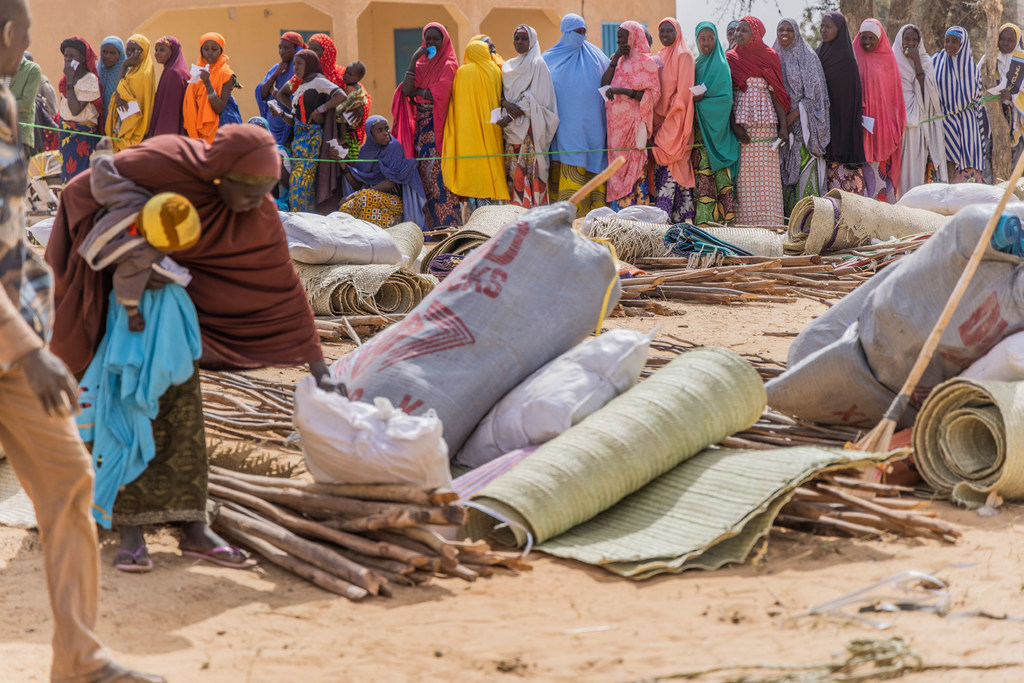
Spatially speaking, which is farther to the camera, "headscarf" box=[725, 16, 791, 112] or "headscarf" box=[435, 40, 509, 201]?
"headscarf" box=[435, 40, 509, 201]

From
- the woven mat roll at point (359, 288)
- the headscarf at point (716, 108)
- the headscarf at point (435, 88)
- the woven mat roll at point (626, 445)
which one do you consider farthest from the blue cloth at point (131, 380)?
the headscarf at point (716, 108)

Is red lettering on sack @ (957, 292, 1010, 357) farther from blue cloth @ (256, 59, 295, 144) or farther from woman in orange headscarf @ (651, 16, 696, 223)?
blue cloth @ (256, 59, 295, 144)

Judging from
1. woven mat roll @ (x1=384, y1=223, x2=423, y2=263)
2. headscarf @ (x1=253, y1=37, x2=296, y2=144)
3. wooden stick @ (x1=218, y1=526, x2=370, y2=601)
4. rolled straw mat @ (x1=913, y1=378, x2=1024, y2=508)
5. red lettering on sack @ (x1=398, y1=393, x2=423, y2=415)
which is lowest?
wooden stick @ (x1=218, y1=526, x2=370, y2=601)

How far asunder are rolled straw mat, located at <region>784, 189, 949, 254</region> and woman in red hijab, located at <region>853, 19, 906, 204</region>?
103 inches

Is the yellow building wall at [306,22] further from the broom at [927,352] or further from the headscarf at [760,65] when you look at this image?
the broom at [927,352]

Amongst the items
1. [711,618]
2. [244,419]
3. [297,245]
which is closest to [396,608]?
[711,618]

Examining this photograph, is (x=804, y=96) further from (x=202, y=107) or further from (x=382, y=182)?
(x=202, y=107)

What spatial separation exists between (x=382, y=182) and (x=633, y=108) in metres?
2.63

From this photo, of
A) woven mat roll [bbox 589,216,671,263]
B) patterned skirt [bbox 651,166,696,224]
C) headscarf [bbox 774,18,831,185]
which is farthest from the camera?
patterned skirt [bbox 651,166,696,224]

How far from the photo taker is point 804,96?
37.6 feet

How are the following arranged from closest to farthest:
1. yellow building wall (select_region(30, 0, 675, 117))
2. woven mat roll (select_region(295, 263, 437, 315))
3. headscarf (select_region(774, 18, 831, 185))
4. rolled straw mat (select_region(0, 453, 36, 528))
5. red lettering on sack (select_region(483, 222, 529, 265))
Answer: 1. rolled straw mat (select_region(0, 453, 36, 528))
2. red lettering on sack (select_region(483, 222, 529, 265))
3. woven mat roll (select_region(295, 263, 437, 315))
4. headscarf (select_region(774, 18, 831, 185))
5. yellow building wall (select_region(30, 0, 675, 117))

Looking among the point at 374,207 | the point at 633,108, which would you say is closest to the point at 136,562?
the point at 374,207

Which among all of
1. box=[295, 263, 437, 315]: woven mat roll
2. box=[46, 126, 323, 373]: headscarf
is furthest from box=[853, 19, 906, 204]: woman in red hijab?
box=[46, 126, 323, 373]: headscarf

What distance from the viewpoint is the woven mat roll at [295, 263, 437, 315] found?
7.51m
